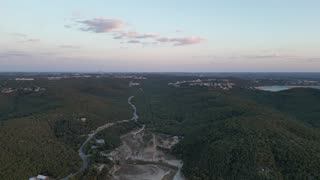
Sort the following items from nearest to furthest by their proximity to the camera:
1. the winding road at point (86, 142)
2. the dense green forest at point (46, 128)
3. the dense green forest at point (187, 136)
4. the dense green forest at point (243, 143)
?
the dense green forest at point (243, 143) < the dense green forest at point (187, 136) < the dense green forest at point (46, 128) < the winding road at point (86, 142)

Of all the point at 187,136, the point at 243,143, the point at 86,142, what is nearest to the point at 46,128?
the point at 86,142

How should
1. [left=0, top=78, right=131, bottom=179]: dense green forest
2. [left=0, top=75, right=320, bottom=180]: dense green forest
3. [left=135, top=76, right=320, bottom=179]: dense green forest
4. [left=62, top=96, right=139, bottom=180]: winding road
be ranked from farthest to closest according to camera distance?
1. [left=62, top=96, right=139, bottom=180]: winding road
2. [left=0, top=78, right=131, bottom=179]: dense green forest
3. [left=0, top=75, right=320, bottom=180]: dense green forest
4. [left=135, top=76, right=320, bottom=179]: dense green forest

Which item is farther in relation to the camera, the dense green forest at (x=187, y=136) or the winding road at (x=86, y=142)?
the winding road at (x=86, y=142)

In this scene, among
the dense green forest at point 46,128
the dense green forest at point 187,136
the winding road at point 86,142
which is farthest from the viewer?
the winding road at point 86,142

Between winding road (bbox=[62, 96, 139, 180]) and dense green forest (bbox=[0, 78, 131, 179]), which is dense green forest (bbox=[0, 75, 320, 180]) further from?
winding road (bbox=[62, 96, 139, 180])

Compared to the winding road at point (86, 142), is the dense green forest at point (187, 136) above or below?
above

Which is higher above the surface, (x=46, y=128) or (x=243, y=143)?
(x=243, y=143)

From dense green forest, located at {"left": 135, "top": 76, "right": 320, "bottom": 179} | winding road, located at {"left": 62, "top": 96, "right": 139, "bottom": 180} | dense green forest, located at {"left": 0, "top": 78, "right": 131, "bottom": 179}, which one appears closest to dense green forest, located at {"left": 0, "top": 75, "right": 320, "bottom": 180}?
dense green forest, located at {"left": 135, "top": 76, "right": 320, "bottom": 179}

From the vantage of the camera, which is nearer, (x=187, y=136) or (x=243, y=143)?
(x=243, y=143)

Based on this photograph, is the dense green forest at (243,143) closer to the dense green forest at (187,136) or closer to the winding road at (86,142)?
the dense green forest at (187,136)

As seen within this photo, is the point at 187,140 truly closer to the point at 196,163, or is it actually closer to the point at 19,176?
the point at 196,163

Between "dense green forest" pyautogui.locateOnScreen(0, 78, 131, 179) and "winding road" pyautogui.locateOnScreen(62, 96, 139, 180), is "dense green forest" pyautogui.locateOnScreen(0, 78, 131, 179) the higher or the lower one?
the higher one

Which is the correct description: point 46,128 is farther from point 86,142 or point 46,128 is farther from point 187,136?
point 187,136

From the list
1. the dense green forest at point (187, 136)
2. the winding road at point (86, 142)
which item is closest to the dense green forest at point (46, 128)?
the dense green forest at point (187, 136)
